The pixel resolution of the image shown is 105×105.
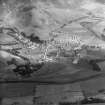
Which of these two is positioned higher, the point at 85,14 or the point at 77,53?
the point at 85,14

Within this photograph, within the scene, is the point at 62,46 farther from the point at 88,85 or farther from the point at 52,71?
the point at 88,85

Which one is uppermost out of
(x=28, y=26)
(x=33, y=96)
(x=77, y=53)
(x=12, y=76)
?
(x=28, y=26)

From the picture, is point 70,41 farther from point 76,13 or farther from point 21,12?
point 21,12

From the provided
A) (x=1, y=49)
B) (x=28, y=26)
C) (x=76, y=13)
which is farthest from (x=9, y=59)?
(x=76, y=13)

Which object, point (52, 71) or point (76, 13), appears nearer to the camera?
point (52, 71)

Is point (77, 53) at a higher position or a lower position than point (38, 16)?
lower

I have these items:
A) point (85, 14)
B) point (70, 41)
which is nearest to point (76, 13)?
point (85, 14)
